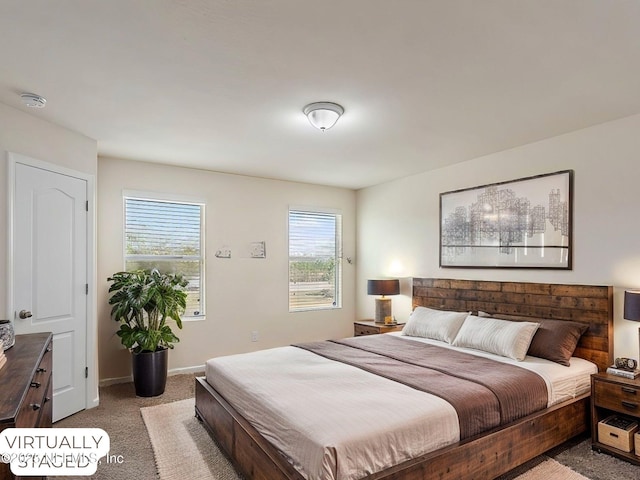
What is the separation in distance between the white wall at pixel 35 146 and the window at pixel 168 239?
920 mm

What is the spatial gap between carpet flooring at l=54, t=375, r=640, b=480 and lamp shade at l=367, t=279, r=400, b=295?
2411 millimetres

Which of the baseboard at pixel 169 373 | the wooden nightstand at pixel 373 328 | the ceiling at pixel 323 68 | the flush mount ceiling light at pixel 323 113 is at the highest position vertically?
the ceiling at pixel 323 68

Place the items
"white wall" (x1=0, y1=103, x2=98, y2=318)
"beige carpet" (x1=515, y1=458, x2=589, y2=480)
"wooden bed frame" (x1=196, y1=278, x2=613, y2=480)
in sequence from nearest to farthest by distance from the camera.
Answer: "wooden bed frame" (x1=196, y1=278, x2=613, y2=480), "beige carpet" (x1=515, y1=458, x2=589, y2=480), "white wall" (x1=0, y1=103, x2=98, y2=318)

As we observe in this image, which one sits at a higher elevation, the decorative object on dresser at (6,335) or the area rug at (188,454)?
the decorative object on dresser at (6,335)

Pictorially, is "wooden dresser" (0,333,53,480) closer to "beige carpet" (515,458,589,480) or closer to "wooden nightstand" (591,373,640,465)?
"beige carpet" (515,458,589,480)

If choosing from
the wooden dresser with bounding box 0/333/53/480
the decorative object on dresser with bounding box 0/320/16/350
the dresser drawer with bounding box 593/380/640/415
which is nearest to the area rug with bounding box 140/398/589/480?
the dresser drawer with bounding box 593/380/640/415

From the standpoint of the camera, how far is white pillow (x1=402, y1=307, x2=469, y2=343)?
388 centimetres

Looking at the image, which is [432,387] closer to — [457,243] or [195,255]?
[457,243]

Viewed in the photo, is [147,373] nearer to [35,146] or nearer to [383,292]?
[35,146]

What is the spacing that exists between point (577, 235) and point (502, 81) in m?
1.74

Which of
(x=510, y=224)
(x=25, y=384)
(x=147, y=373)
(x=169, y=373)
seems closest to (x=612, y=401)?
(x=510, y=224)

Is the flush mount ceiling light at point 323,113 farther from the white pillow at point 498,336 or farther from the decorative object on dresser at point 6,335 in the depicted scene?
the decorative object on dresser at point 6,335

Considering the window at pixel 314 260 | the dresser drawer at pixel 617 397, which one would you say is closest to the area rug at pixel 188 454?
the dresser drawer at pixel 617 397

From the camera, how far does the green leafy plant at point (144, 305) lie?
3.88 meters
